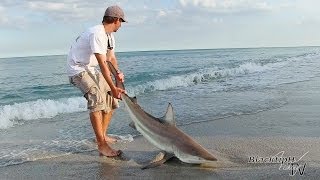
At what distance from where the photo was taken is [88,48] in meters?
6.14

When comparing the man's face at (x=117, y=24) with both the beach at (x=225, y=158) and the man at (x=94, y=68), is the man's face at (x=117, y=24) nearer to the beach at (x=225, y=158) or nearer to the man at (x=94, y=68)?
the man at (x=94, y=68)

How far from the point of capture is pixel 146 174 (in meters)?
5.41

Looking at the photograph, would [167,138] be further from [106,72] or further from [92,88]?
[92,88]

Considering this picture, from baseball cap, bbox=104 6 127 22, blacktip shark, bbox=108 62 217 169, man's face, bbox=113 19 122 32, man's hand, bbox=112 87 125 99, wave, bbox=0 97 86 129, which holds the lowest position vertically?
wave, bbox=0 97 86 129

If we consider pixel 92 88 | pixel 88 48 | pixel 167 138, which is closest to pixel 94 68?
pixel 92 88

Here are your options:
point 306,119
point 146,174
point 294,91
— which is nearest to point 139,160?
point 146,174

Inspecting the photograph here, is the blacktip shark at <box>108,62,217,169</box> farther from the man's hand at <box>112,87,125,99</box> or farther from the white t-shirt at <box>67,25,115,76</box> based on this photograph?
the white t-shirt at <box>67,25,115,76</box>

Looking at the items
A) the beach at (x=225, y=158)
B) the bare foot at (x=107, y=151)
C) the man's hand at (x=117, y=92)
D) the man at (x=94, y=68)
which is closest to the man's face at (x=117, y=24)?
the man at (x=94, y=68)

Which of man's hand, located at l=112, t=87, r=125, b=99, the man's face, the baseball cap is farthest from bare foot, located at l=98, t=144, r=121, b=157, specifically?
the baseball cap

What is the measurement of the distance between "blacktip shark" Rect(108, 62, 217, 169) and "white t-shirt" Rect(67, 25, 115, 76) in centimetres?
56

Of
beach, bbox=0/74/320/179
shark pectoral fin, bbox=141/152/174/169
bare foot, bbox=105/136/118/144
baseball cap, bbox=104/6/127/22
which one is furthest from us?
bare foot, bbox=105/136/118/144

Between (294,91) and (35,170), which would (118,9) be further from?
(294,91)

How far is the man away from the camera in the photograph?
19.4 ft

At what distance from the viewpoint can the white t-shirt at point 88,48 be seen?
5887mm
